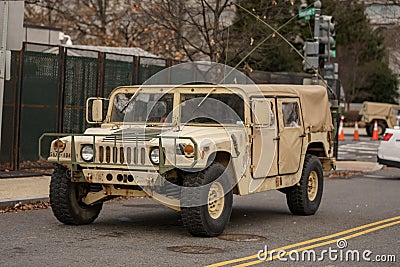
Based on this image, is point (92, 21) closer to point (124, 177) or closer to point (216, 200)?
point (124, 177)

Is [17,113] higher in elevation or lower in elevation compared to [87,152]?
higher

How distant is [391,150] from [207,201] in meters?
11.5

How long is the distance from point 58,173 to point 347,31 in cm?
4685

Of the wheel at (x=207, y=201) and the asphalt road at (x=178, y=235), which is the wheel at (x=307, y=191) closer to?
the asphalt road at (x=178, y=235)

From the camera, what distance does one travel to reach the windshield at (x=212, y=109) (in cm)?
1104

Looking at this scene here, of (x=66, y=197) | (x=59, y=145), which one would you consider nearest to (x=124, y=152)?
(x=59, y=145)

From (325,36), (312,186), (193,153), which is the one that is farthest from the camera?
(325,36)

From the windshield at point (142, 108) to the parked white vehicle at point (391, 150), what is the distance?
10243 millimetres

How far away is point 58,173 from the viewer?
10625 mm

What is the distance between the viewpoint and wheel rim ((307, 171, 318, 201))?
41.9ft

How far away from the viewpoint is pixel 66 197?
34.6 ft

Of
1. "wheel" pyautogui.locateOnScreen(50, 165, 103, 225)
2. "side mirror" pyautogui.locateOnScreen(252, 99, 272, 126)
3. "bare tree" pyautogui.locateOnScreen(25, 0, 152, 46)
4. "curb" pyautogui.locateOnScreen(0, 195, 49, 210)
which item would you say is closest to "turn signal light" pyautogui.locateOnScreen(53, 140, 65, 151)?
"wheel" pyautogui.locateOnScreen(50, 165, 103, 225)

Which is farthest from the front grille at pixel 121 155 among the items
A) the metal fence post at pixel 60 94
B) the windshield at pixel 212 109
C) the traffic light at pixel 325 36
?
the traffic light at pixel 325 36

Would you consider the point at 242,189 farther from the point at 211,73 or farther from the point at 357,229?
the point at 211,73
